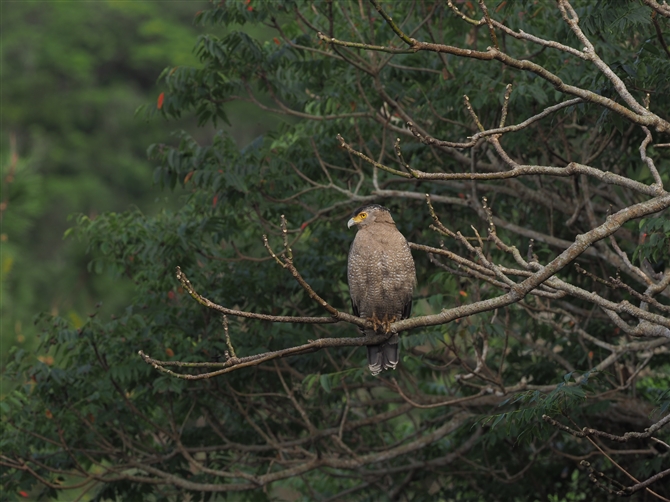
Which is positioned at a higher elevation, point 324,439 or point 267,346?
point 267,346

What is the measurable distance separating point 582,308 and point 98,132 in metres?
26.7

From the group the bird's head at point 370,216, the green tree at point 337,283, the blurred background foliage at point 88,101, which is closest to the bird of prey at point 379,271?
the bird's head at point 370,216

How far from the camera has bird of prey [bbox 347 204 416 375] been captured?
5.90 metres

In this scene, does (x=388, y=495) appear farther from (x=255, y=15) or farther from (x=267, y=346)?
(x=255, y=15)

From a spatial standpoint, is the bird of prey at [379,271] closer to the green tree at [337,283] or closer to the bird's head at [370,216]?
the bird's head at [370,216]

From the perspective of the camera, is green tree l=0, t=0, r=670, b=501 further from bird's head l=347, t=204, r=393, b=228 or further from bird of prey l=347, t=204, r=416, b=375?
bird's head l=347, t=204, r=393, b=228

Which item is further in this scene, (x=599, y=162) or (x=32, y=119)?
(x=32, y=119)

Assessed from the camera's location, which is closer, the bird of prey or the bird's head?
the bird of prey

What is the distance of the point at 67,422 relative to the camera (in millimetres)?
7418

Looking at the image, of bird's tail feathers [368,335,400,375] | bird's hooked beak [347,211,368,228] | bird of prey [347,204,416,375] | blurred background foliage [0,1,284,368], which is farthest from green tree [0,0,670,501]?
blurred background foliage [0,1,284,368]

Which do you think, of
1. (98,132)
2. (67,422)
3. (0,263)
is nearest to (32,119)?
(98,132)

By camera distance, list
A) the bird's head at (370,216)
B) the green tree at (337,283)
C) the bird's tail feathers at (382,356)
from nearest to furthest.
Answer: the bird's tail feathers at (382,356)
the bird's head at (370,216)
the green tree at (337,283)

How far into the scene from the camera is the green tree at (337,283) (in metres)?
6.90

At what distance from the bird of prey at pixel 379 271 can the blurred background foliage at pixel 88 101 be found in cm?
1798
